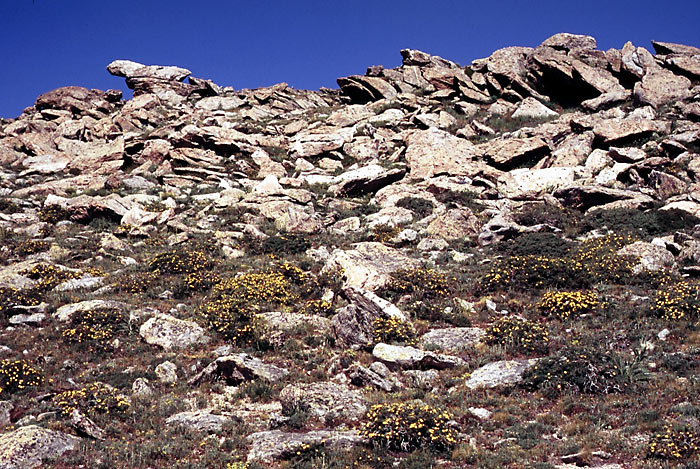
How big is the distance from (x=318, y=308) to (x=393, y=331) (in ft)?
11.6

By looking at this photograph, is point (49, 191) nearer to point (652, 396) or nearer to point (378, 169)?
point (378, 169)

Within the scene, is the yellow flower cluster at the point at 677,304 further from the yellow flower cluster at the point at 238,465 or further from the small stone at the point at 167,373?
the small stone at the point at 167,373

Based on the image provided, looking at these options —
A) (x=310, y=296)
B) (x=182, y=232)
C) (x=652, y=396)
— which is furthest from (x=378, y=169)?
(x=652, y=396)

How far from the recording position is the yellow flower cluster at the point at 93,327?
15680 millimetres

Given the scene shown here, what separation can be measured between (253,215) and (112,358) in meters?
14.7

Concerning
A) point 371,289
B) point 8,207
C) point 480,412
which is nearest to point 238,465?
point 480,412

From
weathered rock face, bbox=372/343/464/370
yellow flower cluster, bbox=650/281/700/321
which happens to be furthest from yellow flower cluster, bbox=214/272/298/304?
yellow flower cluster, bbox=650/281/700/321

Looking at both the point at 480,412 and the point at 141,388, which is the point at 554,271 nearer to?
the point at 480,412

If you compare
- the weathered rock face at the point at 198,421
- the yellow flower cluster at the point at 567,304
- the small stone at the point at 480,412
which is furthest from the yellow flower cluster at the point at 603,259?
the weathered rock face at the point at 198,421

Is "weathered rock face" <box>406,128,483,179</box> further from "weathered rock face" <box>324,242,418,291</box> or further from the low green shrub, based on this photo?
the low green shrub

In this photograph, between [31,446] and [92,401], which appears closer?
[31,446]

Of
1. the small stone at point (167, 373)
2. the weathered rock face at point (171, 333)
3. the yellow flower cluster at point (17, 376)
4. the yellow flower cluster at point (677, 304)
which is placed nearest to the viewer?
the yellow flower cluster at point (17, 376)

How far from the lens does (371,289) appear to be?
18.8 metres

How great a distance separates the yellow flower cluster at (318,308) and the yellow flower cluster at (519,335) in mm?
5303
